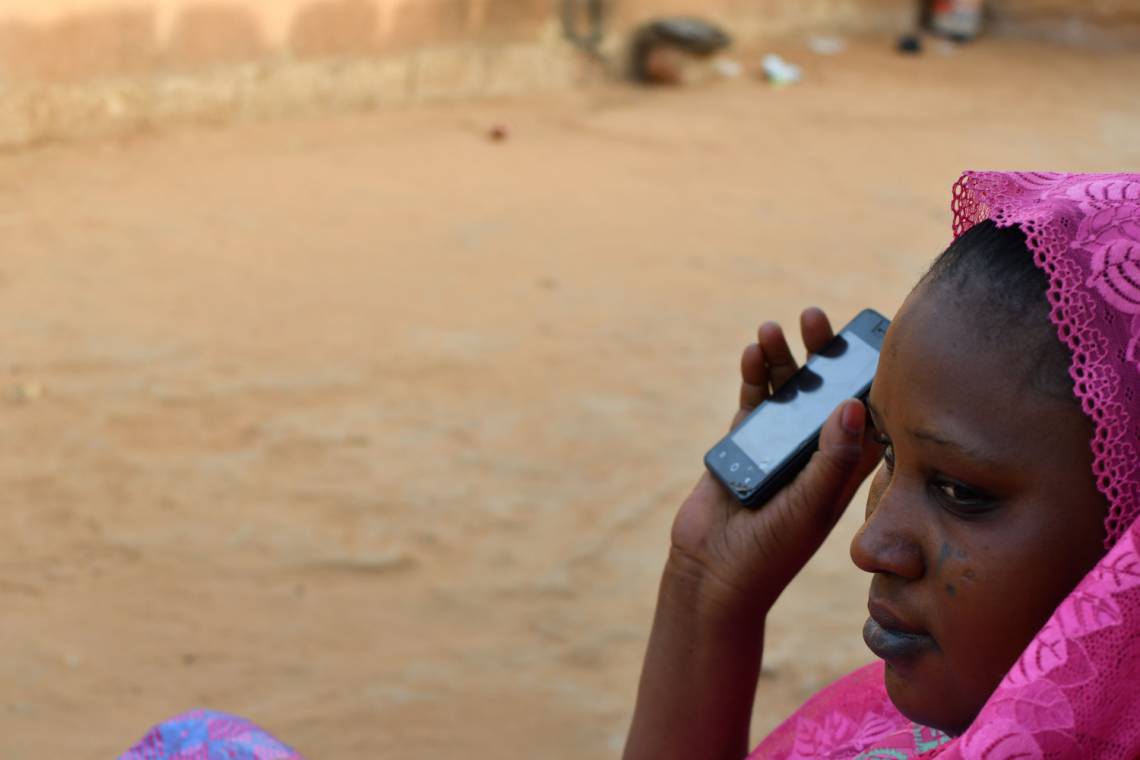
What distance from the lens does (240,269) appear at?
215 inches

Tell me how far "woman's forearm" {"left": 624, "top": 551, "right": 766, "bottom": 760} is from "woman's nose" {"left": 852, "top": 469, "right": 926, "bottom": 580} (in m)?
0.55

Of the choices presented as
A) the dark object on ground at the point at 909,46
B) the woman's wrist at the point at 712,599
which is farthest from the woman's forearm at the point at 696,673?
the dark object on ground at the point at 909,46

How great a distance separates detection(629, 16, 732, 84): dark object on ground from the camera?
360 inches

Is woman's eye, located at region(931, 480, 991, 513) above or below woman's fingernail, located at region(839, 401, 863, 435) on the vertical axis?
above

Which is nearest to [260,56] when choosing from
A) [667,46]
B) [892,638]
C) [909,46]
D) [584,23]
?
[584,23]

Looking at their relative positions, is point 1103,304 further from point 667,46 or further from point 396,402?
point 667,46

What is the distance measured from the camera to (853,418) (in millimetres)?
1757

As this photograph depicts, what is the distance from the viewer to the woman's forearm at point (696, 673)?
73.6 inches

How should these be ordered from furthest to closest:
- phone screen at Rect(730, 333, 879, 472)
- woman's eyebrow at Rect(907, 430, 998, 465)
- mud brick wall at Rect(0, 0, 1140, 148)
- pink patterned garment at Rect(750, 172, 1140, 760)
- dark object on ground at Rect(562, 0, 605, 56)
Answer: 1. dark object on ground at Rect(562, 0, 605, 56)
2. mud brick wall at Rect(0, 0, 1140, 148)
3. phone screen at Rect(730, 333, 879, 472)
4. woman's eyebrow at Rect(907, 430, 998, 465)
5. pink patterned garment at Rect(750, 172, 1140, 760)

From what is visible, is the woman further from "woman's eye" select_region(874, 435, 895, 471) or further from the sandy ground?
the sandy ground

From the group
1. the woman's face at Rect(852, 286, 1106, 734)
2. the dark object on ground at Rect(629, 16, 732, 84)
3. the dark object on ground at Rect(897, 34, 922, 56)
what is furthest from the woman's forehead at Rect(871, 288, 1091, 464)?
Answer: the dark object on ground at Rect(897, 34, 922, 56)

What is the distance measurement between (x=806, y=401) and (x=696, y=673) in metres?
0.45

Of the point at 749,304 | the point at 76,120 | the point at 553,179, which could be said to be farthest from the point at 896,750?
the point at 76,120

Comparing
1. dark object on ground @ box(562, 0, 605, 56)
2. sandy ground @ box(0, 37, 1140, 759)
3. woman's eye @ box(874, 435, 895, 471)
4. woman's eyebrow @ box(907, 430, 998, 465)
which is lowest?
sandy ground @ box(0, 37, 1140, 759)
